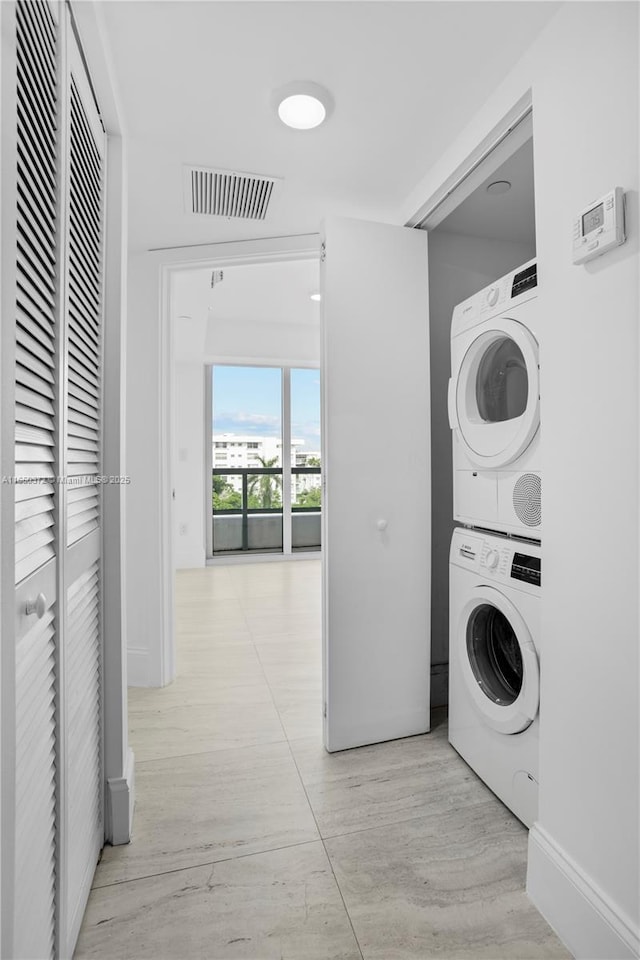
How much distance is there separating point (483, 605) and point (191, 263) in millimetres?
2128

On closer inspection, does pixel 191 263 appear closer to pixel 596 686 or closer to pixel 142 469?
pixel 142 469

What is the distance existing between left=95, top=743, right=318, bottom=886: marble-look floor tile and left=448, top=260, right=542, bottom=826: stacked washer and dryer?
664 mm

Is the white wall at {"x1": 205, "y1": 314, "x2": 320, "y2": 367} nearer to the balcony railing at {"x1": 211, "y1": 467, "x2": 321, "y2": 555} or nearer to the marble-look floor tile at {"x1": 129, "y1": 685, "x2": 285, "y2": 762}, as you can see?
the balcony railing at {"x1": 211, "y1": 467, "x2": 321, "y2": 555}

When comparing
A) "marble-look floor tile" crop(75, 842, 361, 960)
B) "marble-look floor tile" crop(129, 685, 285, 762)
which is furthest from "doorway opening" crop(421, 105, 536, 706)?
"marble-look floor tile" crop(75, 842, 361, 960)

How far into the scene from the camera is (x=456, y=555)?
1.91 meters

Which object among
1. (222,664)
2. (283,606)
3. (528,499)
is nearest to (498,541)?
(528,499)

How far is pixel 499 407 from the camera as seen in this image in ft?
6.07

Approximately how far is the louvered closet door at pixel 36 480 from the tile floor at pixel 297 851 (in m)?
0.43

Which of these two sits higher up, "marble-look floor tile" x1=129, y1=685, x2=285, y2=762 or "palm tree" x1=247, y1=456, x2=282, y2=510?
"palm tree" x1=247, y1=456, x2=282, y2=510

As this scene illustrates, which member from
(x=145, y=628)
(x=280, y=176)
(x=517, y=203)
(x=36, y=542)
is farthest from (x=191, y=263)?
(x=36, y=542)

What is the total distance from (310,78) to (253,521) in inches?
186

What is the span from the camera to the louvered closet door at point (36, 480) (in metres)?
0.79

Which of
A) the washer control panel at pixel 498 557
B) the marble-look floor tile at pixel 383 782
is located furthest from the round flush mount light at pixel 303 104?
the marble-look floor tile at pixel 383 782

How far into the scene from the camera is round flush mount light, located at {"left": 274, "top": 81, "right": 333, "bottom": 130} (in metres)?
1.49
